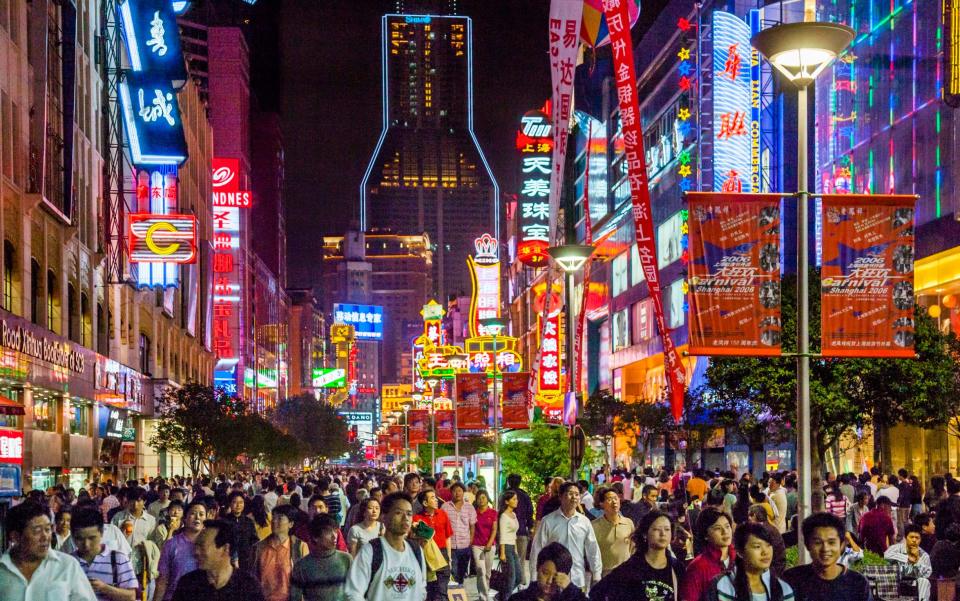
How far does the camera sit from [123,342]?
49.9 metres

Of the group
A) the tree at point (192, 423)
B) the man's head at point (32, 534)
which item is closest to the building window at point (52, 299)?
the tree at point (192, 423)

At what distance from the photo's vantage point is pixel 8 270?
33156 millimetres

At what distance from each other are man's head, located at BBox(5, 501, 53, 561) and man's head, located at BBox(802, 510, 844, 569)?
4060 mm

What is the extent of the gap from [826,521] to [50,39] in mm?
33742

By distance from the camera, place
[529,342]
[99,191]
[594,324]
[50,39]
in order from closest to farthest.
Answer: [50,39] < [99,191] < [594,324] < [529,342]

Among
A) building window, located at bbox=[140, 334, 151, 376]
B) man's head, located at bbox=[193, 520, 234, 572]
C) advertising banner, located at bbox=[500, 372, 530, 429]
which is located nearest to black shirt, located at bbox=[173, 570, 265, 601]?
man's head, located at bbox=[193, 520, 234, 572]

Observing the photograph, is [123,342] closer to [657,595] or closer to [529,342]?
[657,595]

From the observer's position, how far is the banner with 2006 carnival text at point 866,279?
12555mm

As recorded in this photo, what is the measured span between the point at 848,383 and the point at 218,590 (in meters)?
19.1

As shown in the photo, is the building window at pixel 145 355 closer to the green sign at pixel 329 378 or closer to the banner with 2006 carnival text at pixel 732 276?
the banner with 2006 carnival text at pixel 732 276

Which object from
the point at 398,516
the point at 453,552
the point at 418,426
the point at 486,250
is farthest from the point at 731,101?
the point at 486,250

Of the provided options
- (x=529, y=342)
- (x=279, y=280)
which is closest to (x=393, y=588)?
(x=529, y=342)

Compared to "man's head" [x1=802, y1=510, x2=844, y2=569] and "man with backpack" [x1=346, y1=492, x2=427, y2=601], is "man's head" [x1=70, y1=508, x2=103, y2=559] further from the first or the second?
"man's head" [x1=802, y1=510, x2=844, y2=569]

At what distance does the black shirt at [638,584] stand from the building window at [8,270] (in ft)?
88.9
